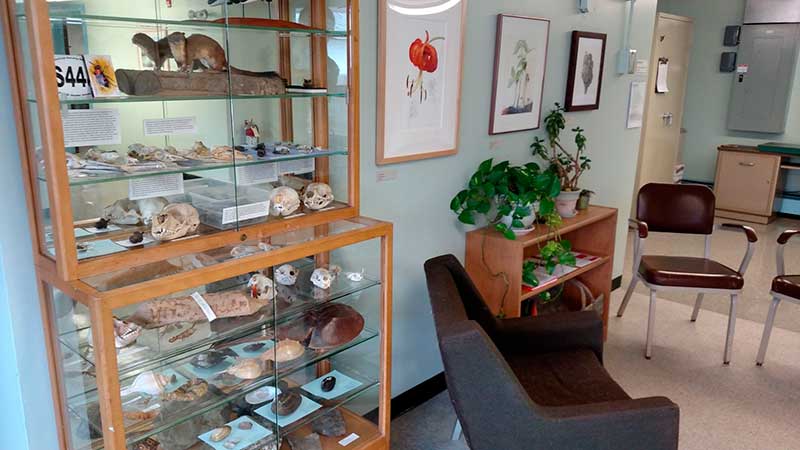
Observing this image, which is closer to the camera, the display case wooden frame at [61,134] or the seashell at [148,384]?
the display case wooden frame at [61,134]

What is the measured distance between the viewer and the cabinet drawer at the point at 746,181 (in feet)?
20.0

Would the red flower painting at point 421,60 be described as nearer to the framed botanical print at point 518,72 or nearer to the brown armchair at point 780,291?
the framed botanical print at point 518,72

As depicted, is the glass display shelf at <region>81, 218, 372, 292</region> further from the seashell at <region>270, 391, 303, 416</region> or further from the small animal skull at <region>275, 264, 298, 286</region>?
the seashell at <region>270, 391, 303, 416</region>

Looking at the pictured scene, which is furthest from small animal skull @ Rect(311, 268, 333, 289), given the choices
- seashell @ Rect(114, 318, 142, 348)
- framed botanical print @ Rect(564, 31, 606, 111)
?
framed botanical print @ Rect(564, 31, 606, 111)

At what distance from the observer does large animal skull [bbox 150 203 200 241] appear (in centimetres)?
145

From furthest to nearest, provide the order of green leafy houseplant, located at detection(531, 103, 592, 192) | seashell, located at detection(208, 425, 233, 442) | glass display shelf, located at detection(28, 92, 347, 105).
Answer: green leafy houseplant, located at detection(531, 103, 592, 192), seashell, located at detection(208, 425, 233, 442), glass display shelf, located at detection(28, 92, 347, 105)

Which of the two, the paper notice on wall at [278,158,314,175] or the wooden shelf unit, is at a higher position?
the paper notice on wall at [278,158,314,175]

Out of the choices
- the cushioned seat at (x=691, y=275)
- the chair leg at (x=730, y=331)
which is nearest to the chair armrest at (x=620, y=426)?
the cushioned seat at (x=691, y=275)

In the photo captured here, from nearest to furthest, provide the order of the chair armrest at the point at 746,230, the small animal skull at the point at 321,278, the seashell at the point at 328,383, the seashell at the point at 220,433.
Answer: the seashell at the point at 220,433 < the small animal skull at the point at 321,278 < the seashell at the point at 328,383 < the chair armrest at the point at 746,230

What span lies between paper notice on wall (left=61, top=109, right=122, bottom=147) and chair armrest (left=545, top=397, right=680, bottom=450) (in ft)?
4.42

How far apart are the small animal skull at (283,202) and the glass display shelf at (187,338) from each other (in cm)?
20

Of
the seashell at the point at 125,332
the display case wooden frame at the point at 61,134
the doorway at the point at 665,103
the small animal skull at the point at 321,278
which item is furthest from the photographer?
the doorway at the point at 665,103

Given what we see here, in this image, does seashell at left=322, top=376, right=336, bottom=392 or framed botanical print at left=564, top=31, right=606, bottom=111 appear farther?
framed botanical print at left=564, top=31, right=606, bottom=111

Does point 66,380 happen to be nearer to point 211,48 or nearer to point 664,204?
point 211,48
